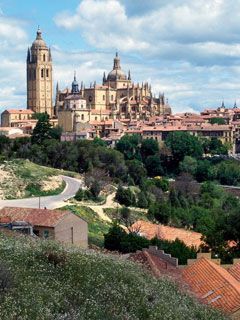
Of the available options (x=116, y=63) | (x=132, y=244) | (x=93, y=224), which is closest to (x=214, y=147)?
(x=116, y=63)

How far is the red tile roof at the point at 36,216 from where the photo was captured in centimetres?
2845

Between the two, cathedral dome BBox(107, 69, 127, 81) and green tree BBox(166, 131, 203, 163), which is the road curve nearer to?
green tree BBox(166, 131, 203, 163)

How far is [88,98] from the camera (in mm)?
105125

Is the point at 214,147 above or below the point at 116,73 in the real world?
below

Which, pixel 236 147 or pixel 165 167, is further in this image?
pixel 236 147

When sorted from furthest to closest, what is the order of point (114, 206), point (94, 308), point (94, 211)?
1. point (114, 206)
2. point (94, 211)
3. point (94, 308)

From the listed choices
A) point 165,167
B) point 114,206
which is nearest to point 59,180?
point 114,206

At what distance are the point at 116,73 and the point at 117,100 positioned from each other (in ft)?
24.1

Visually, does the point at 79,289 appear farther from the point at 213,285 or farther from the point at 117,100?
the point at 117,100

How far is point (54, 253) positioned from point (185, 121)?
88275 mm

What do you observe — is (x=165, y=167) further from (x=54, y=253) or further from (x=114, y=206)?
(x=54, y=253)

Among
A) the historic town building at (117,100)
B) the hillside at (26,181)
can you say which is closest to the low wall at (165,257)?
the hillside at (26,181)

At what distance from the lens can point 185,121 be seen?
102562 mm

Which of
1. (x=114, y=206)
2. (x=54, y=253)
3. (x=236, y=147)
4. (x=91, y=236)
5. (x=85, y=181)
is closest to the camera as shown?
(x=54, y=253)
